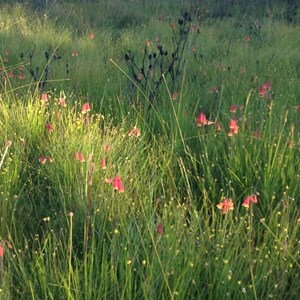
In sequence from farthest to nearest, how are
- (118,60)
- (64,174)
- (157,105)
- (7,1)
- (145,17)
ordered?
(7,1) → (145,17) → (118,60) → (157,105) → (64,174)

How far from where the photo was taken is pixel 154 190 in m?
2.58

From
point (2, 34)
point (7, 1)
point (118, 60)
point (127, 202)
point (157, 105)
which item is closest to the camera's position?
point (127, 202)

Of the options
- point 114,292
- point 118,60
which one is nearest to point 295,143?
point 114,292

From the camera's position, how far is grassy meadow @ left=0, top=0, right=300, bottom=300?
1.88 meters

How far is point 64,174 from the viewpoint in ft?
8.69

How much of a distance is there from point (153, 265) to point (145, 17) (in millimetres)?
6640

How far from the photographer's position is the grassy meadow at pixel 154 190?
1.88m

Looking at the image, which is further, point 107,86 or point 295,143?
point 107,86

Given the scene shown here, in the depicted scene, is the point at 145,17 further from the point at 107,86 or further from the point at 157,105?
the point at 157,105

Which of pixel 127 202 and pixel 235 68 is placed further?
pixel 235 68

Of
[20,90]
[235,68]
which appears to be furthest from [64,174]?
[235,68]

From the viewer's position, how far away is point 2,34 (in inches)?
239

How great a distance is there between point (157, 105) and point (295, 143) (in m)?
1.12

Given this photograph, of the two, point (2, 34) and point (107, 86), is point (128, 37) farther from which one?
point (107, 86)
